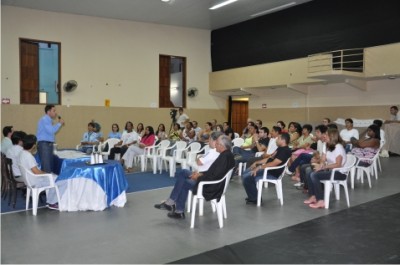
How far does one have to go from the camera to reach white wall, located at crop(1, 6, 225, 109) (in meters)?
11.0

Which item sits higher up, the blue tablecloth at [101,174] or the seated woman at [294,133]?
the seated woman at [294,133]

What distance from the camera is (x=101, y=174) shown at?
4.79 m

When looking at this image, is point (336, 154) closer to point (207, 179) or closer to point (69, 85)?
point (207, 179)

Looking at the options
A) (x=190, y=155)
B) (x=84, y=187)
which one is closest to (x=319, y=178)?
(x=190, y=155)

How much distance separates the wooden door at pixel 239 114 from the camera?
15.7m

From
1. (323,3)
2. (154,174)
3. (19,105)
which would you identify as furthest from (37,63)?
(323,3)

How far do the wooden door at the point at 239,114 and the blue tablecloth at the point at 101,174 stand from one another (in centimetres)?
1103

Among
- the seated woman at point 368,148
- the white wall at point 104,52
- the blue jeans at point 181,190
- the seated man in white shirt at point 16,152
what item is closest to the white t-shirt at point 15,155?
the seated man in white shirt at point 16,152

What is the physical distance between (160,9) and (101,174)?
8296 millimetres

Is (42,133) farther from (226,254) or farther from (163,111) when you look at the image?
(163,111)

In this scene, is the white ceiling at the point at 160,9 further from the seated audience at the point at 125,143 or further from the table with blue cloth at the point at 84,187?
the table with blue cloth at the point at 84,187

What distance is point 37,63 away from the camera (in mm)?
11469

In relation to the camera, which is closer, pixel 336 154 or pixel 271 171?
pixel 336 154

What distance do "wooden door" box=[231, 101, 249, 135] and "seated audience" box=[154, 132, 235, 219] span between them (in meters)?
11.2
